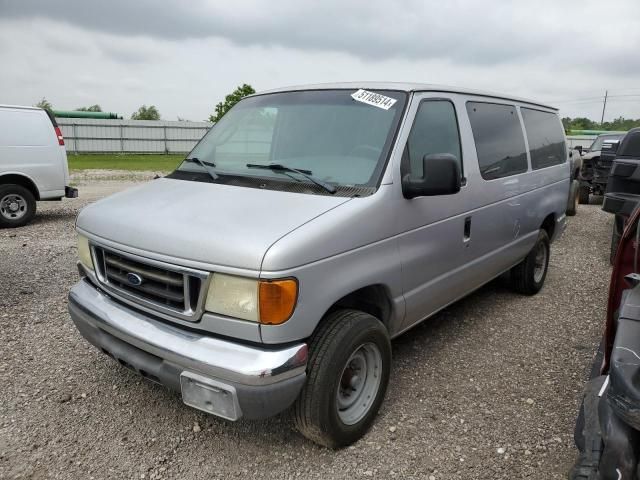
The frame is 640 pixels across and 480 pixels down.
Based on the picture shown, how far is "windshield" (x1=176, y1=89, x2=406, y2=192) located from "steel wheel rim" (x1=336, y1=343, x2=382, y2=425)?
99cm

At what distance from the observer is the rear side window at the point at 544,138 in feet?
16.4

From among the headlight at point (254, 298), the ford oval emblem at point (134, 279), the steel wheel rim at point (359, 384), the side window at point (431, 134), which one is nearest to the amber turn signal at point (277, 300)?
the headlight at point (254, 298)

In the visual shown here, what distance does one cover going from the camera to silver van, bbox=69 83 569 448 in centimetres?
237

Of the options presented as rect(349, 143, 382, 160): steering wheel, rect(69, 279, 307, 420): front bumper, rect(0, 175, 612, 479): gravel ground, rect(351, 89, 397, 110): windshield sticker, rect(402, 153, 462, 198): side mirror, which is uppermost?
rect(351, 89, 397, 110): windshield sticker

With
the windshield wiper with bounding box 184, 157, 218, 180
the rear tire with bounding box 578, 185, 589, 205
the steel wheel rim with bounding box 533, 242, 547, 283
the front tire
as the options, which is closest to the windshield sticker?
the windshield wiper with bounding box 184, 157, 218, 180

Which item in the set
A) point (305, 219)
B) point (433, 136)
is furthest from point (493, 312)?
point (305, 219)

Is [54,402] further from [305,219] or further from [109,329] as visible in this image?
[305,219]

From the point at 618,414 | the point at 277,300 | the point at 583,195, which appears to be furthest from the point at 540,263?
the point at 583,195

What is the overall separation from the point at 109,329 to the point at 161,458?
0.76 metres

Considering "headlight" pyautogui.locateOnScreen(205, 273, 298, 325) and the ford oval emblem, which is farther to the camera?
the ford oval emblem

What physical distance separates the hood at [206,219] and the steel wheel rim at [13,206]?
662 cm

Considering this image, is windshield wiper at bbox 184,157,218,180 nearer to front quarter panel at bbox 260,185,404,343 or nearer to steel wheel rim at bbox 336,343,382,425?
front quarter panel at bbox 260,185,404,343

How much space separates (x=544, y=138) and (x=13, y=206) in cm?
831

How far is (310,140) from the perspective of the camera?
328cm
